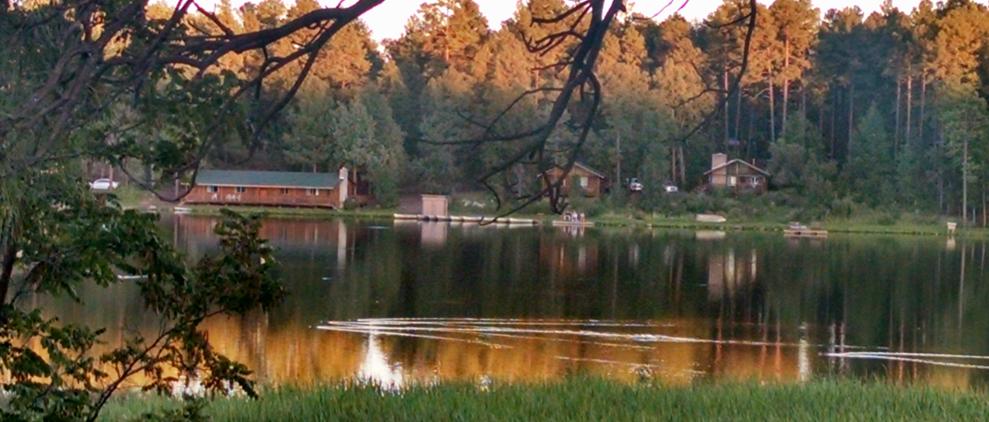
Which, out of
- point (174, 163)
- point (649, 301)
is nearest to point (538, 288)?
point (649, 301)

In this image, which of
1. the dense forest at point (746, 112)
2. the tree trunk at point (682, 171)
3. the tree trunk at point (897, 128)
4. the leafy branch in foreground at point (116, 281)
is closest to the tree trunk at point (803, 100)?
the dense forest at point (746, 112)

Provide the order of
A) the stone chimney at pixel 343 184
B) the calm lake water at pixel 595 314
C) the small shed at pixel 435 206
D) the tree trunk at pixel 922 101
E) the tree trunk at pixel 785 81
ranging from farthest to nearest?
the stone chimney at pixel 343 184
the small shed at pixel 435 206
the tree trunk at pixel 922 101
the tree trunk at pixel 785 81
the calm lake water at pixel 595 314

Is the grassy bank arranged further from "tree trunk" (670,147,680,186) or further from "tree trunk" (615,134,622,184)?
"tree trunk" (670,147,680,186)

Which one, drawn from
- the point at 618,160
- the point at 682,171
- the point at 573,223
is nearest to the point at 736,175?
the point at 682,171

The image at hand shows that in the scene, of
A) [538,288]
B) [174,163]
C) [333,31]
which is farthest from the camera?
[538,288]

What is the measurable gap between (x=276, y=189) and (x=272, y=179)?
498 mm

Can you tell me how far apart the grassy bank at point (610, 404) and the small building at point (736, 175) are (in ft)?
155

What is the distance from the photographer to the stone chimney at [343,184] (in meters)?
57.9

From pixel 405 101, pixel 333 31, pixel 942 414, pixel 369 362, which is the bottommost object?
pixel 369 362

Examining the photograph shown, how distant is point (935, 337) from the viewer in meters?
21.3

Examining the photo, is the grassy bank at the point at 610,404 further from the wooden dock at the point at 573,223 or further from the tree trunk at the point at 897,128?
the tree trunk at the point at 897,128

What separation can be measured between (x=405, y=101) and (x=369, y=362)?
41.5 m

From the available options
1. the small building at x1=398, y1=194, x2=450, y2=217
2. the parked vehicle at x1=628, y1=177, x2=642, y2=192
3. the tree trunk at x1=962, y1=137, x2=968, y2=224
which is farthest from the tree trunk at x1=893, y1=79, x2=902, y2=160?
the small building at x1=398, y1=194, x2=450, y2=217

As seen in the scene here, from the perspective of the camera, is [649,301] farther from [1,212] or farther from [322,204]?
[322,204]
